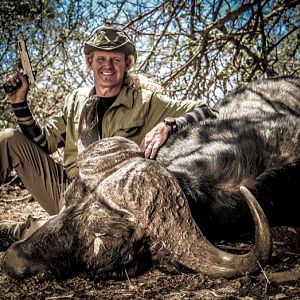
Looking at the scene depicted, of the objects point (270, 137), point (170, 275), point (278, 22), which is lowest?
point (170, 275)

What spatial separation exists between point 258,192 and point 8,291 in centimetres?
149

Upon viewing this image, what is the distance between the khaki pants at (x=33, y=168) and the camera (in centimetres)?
371

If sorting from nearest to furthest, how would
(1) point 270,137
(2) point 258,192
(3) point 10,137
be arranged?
(2) point 258,192, (1) point 270,137, (3) point 10,137

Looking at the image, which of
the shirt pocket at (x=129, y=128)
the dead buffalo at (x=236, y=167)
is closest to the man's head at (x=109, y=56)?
the shirt pocket at (x=129, y=128)

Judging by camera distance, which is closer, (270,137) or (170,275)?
(170,275)

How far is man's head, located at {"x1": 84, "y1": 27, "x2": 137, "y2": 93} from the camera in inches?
151

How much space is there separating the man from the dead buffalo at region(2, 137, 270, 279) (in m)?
1.40

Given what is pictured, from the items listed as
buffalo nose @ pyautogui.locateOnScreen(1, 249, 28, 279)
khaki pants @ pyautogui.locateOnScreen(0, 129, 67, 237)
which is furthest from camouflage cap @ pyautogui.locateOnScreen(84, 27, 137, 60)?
buffalo nose @ pyautogui.locateOnScreen(1, 249, 28, 279)

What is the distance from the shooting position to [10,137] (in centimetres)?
368

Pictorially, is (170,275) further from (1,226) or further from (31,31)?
(31,31)

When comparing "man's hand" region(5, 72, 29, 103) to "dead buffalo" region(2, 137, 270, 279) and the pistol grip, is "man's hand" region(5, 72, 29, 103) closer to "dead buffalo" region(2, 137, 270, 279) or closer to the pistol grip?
the pistol grip

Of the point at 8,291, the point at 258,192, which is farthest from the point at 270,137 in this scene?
the point at 8,291

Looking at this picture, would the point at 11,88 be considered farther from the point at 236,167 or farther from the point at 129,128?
the point at 236,167

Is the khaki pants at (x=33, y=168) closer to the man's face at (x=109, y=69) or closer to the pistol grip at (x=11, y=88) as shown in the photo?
the pistol grip at (x=11, y=88)
